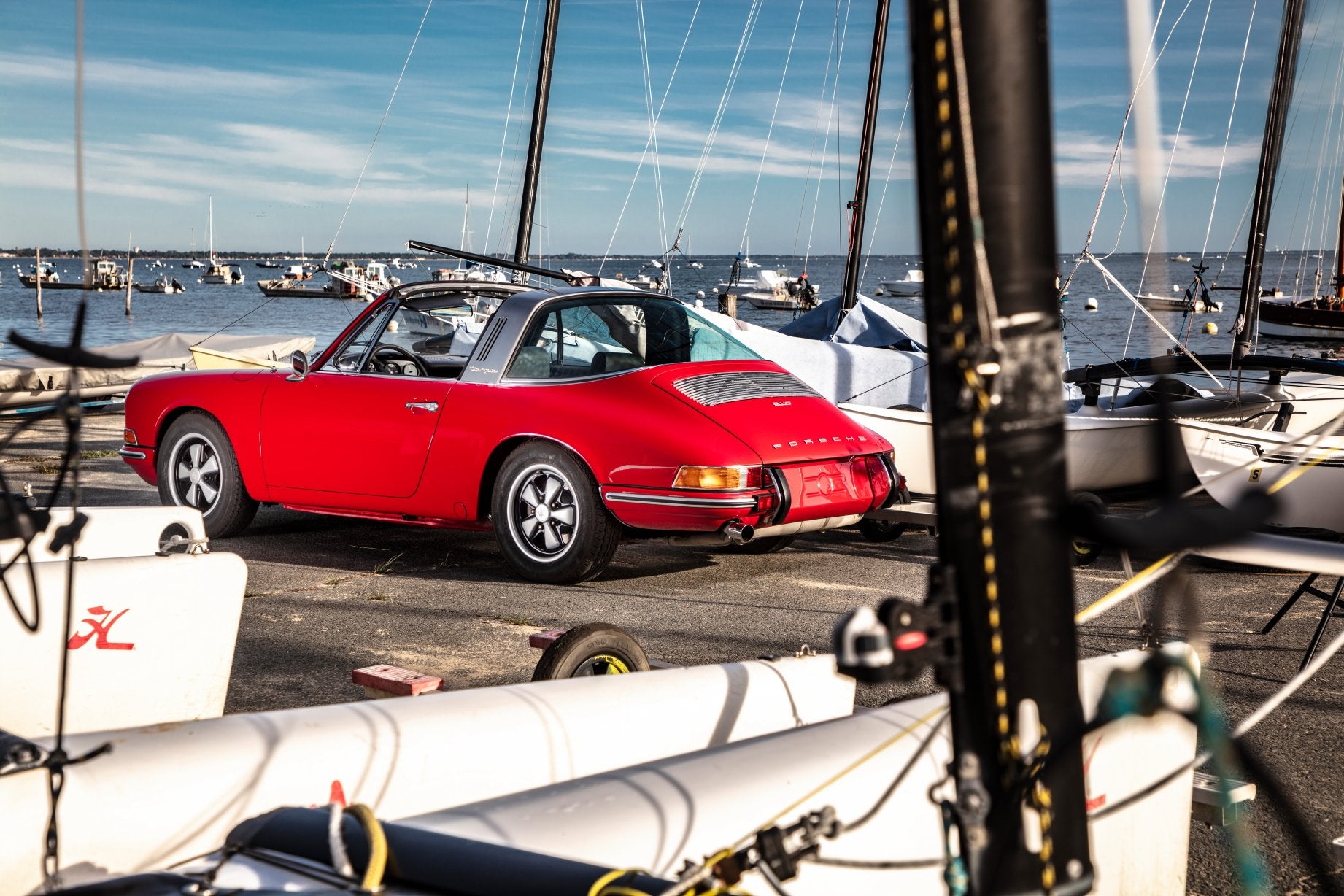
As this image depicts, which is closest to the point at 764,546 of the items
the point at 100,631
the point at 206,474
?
the point at 206,474

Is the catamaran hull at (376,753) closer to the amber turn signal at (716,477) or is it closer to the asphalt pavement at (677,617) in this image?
the asphalt pavement at (677,617)

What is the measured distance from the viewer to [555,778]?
300cm

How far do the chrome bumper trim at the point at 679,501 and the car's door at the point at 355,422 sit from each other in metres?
1.33

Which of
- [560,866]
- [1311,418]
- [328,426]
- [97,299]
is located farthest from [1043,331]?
[97,299]

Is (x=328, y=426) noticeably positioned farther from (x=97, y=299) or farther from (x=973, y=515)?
(x=97, y=299)

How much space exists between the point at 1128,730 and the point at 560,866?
162cm

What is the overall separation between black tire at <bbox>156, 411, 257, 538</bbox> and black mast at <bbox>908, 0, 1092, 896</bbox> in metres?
7.28

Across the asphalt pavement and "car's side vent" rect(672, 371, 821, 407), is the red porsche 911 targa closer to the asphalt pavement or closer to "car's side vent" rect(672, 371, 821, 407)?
"car's side vent" rect(672, 371, 821, 407)

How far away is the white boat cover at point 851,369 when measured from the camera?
1170 cm

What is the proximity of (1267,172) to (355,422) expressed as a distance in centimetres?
1100

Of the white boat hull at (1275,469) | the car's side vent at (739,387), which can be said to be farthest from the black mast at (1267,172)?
the car's side vent at (739,387)

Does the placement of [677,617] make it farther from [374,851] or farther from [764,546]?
[374,851]

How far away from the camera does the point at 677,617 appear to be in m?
6.49

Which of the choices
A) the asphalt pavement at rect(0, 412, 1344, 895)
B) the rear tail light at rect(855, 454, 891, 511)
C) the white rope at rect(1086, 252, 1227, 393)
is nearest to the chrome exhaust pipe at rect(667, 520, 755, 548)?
the asphalt pavement at rect(0, 412, 1344, 895)
